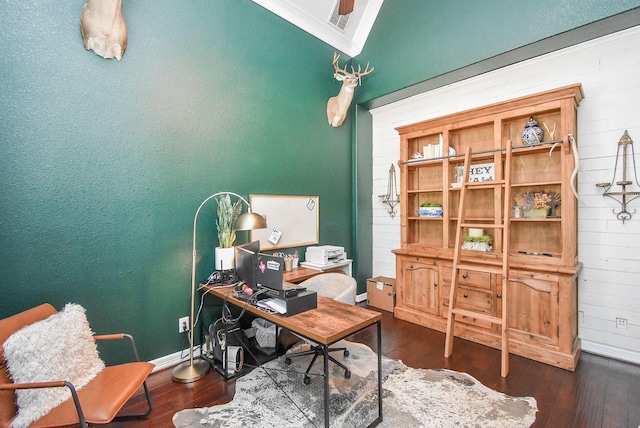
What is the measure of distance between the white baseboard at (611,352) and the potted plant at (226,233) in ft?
11.7

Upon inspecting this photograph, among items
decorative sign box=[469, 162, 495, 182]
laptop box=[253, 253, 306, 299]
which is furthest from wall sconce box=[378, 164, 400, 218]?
laptop box=[253, 253, 306, 299]

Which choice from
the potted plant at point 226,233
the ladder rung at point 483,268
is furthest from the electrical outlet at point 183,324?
the ladder rung at point 483,268

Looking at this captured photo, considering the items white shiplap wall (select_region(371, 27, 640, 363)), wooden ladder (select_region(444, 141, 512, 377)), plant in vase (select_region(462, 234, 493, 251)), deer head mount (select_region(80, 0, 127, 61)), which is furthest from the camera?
plant in vase (select_region(462, 234, 493, 251))

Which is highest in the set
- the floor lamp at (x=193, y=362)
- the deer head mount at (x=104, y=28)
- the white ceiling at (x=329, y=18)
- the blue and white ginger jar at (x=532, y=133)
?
the white ceiling at (x=329, y=18)

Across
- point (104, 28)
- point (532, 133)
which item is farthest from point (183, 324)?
point (532, 133)

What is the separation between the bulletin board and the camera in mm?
3346

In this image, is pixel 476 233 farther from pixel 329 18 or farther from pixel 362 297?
pixel 329 18

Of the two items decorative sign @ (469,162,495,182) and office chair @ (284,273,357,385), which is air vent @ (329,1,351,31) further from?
office chair @ (284,273,357,385)

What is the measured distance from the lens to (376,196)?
15.2ft

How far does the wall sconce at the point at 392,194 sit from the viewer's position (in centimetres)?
438

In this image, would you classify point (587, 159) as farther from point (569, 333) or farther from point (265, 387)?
point (265, 387)

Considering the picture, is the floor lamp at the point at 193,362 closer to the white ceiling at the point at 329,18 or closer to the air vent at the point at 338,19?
the white ceiling at the point at 329,18

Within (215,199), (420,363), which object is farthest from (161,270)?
(420,363)

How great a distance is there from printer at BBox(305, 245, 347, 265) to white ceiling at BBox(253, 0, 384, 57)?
282 cm
